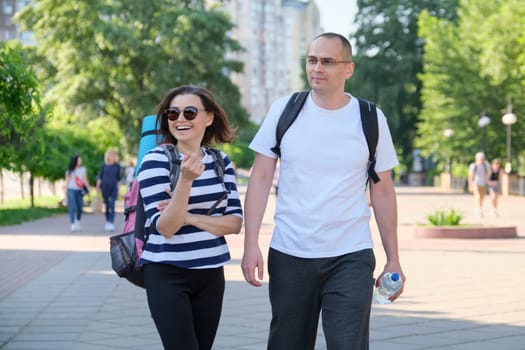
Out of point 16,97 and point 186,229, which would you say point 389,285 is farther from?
point 16,97

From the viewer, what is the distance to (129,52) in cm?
4784

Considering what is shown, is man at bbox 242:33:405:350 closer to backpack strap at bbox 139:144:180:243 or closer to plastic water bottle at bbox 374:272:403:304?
plastic water bottle at bbox 374:272:403:304

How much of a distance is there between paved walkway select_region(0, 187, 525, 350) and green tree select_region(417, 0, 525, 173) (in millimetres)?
31198

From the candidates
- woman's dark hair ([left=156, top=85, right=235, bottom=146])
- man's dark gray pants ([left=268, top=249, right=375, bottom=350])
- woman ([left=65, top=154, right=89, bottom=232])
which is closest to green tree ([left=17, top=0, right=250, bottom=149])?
woman ([left=65, top=154, right=89, bottom=232])

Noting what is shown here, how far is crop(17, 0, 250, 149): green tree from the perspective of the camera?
4766cm

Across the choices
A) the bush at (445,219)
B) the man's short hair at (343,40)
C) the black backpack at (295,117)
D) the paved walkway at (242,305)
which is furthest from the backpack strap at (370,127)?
the bush at (445,219)

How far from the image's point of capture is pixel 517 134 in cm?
4903

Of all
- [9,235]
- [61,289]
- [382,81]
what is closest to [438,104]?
[382,81]

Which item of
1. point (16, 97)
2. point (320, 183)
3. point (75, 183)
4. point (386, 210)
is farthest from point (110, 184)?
point (320, 183)

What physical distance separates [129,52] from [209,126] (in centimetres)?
4366

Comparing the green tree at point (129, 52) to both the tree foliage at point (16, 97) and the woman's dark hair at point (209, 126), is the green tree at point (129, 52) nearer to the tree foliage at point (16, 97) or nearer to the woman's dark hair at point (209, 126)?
the tree foliage at point (16, 97)

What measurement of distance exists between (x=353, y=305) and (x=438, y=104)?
47.6 meters

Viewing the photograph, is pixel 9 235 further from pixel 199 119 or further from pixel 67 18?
pixel 67 18

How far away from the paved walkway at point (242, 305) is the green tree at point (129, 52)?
32.3 m
